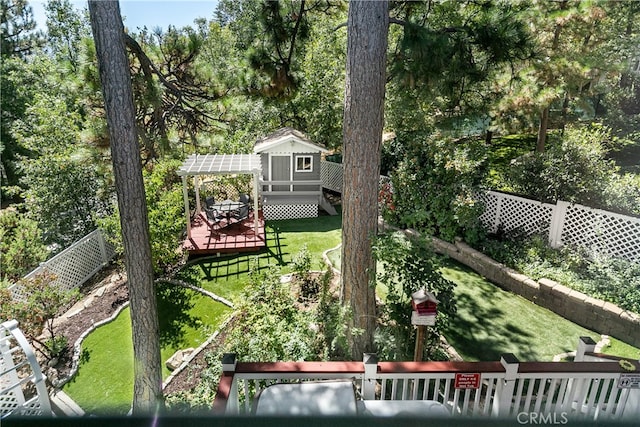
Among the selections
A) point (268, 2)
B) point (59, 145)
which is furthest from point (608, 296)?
point (59, 145)

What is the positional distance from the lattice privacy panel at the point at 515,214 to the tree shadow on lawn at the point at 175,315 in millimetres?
6473

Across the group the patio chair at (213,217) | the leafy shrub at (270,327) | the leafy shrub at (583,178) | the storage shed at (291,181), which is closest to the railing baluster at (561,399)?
the leafy shrub at (270,327)

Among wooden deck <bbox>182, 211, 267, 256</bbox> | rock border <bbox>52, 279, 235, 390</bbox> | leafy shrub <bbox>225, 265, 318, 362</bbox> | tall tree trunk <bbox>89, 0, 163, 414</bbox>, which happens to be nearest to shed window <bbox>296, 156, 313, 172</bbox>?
wooden deck <bbox>182, 211, 267, 256</bbox>

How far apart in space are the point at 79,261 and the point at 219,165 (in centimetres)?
384

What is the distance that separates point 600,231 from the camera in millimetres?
6105

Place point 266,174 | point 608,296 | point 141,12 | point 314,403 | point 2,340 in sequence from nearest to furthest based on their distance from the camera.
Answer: point 314,403
point 2,340
point 141,12
point 608,296
point 266,174

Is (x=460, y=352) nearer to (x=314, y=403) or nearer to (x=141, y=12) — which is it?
(x=314, y=403)

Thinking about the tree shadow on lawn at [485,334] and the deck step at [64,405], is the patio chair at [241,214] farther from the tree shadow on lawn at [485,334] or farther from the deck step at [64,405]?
the tree shadow on lawn at [485,334]

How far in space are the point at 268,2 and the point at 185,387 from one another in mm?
5837

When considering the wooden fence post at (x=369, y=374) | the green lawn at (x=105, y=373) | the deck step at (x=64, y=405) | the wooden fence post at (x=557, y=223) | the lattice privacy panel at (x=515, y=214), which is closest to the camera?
the wooden fence post at (x=369, y=374)

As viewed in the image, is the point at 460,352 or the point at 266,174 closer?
the point at 460,352

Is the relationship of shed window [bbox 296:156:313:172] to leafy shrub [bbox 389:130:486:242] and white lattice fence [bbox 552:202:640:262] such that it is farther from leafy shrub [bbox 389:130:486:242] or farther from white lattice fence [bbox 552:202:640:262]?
white lattice fence [bbox 552:202:640:262]

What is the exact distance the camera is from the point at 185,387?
4.80m

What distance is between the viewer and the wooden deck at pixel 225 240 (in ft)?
29.3
